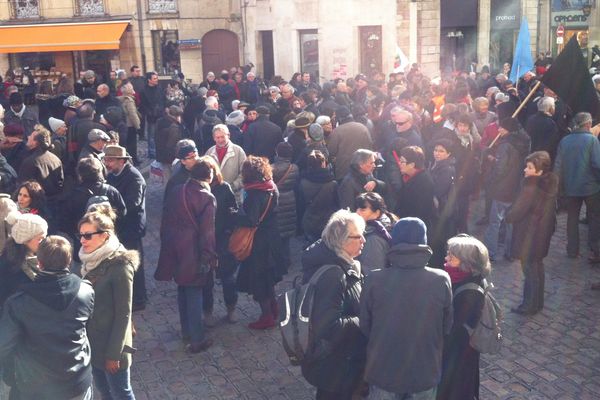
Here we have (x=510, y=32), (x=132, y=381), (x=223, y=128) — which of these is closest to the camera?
(x=132, y=381)

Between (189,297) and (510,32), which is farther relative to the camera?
(510,32)

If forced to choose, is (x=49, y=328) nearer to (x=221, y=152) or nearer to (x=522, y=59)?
(x=221, y=152)

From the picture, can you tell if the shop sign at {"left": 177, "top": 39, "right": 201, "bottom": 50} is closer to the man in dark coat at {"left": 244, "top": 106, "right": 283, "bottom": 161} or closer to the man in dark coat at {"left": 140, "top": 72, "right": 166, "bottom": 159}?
the man in dark coat at {"left": 140, "top": 72, "right": 166, "bottom": 159}

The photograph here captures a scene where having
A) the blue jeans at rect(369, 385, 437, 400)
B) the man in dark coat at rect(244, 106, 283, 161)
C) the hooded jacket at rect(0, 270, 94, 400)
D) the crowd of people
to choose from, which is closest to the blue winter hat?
the crowd of people

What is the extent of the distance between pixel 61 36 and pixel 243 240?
21.1 m

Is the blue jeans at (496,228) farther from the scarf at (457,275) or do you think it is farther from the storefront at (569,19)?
the storefront at (569,19)

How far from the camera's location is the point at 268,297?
7270 mm

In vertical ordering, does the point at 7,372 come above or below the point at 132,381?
above

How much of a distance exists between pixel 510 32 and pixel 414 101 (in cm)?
1777

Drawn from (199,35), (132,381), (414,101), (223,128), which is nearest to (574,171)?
(414,101)

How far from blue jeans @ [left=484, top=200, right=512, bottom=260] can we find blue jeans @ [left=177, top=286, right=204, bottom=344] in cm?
410

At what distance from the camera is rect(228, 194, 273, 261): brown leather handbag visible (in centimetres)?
695

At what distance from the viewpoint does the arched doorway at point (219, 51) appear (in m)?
27.1

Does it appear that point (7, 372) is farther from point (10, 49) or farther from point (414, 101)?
point (10, 49)
